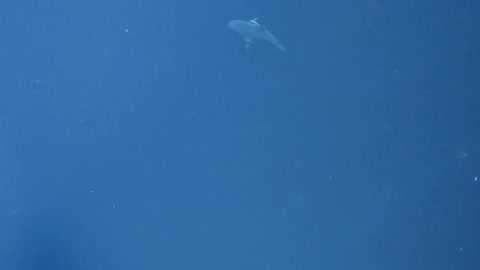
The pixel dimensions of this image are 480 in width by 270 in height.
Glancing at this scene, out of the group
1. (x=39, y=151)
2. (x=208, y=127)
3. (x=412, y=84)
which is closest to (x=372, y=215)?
(x=412, y=84)

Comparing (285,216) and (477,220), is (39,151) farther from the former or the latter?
(477,220)

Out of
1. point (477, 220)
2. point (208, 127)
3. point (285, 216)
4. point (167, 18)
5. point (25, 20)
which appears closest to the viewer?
point (25, 20)

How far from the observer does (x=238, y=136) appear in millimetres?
2156

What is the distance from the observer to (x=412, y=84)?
7.54 feet

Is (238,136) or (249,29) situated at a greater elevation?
(249,29)

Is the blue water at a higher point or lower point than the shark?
lower

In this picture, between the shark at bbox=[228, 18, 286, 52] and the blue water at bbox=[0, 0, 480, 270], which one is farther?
the shark at bbox=[228, 18, 286, 52]

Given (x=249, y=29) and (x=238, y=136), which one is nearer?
(x=249, y=29)

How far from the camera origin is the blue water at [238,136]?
190 cm

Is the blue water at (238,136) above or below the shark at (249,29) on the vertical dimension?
below

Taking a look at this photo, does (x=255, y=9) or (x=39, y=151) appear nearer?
(x=39, y=151)

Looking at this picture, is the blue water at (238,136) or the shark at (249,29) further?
the shark at (249,29)

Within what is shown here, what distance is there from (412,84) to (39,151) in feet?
4.81

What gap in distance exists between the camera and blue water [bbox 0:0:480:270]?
1.90m
